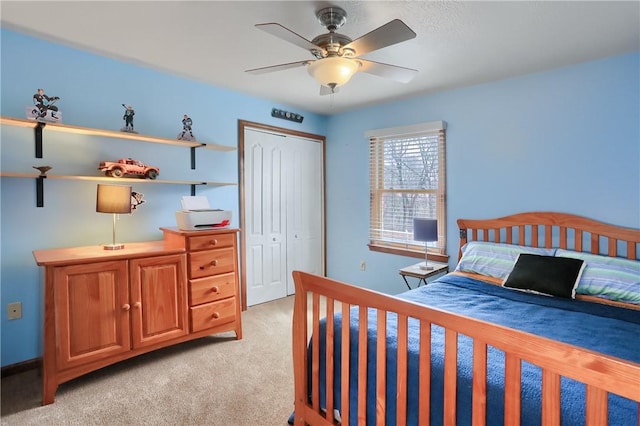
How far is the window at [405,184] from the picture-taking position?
3.46 meters

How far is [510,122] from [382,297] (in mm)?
2453

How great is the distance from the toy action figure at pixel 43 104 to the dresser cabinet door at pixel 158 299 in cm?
114

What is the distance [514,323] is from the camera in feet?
5.91

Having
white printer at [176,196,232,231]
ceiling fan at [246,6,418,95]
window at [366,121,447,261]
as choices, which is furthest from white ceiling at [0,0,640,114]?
white printer at [176,196,232,231]

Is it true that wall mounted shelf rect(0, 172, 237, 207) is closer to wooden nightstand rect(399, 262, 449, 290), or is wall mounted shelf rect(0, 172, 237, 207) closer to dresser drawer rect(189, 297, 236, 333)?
dresser drawer rect(189, 297, 236, 333)

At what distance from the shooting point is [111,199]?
7.82 feet

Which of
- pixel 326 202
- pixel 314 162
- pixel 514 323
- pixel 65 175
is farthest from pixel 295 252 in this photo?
pixel 514 323

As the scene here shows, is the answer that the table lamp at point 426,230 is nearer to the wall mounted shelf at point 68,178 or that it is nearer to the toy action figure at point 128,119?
the wall mounted shelf at point 68,178

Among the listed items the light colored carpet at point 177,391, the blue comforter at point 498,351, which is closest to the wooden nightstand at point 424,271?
the blue comforter at point 498,351

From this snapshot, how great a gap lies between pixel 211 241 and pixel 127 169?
84 cm

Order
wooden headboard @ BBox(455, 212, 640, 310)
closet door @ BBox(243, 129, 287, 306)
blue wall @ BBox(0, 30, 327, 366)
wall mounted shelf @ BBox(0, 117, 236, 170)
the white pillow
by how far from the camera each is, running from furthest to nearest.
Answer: closet door @ BBox(243, 129, 287, 306) < the white pillow < wooden headboard @ BBox(455, 212, 640, 310) < blue wall @ BBox(0, 30, 327, 366) < wall mounted shelf @ BBox(0, 117, 236, 170)

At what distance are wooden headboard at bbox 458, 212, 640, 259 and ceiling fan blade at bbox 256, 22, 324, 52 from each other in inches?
88.1

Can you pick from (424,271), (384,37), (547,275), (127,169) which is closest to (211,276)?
(127,169)

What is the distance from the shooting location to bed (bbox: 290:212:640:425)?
38.2 inches
